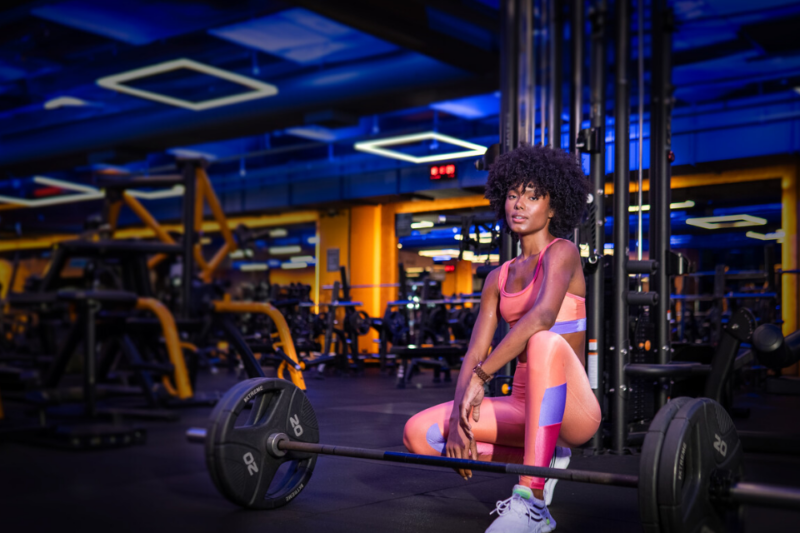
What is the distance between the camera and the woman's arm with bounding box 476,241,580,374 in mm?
1786

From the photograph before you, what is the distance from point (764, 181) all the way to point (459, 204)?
387cm

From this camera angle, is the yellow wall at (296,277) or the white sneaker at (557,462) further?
the yellow wall at (296,277)

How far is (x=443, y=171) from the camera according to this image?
10.6 ft

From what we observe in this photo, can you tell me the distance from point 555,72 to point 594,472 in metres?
2.34

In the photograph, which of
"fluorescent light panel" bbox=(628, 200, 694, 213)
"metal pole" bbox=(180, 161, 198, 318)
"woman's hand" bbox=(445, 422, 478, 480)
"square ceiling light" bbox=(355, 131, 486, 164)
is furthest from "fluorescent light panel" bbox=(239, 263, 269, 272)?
"woman's hand" bbox=(445, 422, 478, 480)

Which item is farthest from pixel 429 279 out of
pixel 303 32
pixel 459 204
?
pixel 459 204

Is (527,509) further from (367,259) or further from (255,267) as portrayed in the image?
(255,267)

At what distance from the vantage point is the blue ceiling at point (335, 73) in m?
5.26

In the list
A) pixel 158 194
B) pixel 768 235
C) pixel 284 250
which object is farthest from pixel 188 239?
pixel 158 194

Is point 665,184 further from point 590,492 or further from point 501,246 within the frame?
point 590,492

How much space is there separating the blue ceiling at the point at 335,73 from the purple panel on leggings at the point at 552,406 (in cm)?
214

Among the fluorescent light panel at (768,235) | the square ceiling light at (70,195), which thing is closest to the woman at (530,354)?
the fluorescent light panel at (768,235)

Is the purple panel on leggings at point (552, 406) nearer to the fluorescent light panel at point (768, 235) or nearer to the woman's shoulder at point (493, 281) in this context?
the woman's shoulder at point (493, 281)

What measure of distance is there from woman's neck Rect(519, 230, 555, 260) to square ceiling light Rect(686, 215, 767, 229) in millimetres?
2542
